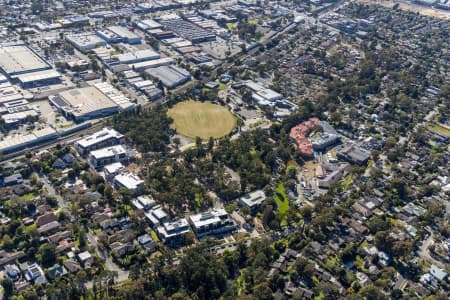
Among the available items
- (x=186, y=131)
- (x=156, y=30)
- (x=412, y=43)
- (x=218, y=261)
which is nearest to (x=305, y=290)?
(x=218, y=261)

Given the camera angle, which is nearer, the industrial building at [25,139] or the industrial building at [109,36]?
the industrial building at [25,139]

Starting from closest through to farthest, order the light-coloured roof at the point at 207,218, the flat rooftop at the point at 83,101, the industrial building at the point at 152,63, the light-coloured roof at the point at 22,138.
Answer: the light-coloured roof at the point at 207,218 → the light-coloured roof at the point at 22,138 → the flat rooftop at the point at 83,101 → the industrial building at the point at 152,63

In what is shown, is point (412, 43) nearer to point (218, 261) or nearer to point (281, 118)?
point (281, 118)

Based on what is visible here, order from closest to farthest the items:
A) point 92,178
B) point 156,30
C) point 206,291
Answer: point 206,291 → point 92,178 → point 156,30

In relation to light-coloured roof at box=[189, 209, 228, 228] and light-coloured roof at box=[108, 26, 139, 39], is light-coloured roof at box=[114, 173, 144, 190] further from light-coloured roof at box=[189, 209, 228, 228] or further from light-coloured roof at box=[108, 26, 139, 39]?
light-coloured roof at box=[108, 26, 139, 39]

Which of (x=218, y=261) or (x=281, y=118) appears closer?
(x=218, y=261)

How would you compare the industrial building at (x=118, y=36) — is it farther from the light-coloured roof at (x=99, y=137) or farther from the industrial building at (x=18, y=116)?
the light-coloured roof at (x=99, y=137)

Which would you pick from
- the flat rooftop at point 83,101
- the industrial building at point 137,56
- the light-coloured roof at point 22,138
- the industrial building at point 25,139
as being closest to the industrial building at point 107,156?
the industrial building at point 25,139

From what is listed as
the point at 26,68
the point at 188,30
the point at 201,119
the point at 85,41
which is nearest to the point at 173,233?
the point at 201,119

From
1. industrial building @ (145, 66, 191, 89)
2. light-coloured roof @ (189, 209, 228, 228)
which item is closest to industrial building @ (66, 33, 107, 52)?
industrial building @ (145, 66, 191, 89)
